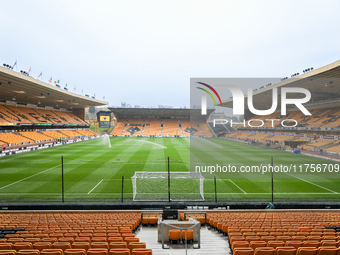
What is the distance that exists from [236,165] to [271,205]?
1243 cm

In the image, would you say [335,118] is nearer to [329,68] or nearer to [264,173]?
[329,68]

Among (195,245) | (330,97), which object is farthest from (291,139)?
(195,245)

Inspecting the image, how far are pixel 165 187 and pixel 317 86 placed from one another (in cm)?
2921

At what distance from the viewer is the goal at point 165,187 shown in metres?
13.3

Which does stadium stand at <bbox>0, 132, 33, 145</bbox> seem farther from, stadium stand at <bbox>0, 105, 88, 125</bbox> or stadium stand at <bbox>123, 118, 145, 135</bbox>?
stadium stand at <bbox>123, 118, 145, 135</bbox>

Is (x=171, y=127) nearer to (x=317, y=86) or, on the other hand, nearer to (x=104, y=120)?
(x=104, y=120)

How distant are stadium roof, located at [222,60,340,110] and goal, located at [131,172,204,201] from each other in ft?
29.2

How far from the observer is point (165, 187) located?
607 inches

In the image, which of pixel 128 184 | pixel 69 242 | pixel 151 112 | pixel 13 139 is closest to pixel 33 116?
pixel 13 139

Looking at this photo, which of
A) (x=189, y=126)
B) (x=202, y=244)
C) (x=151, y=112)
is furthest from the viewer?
(x=189, y=126)

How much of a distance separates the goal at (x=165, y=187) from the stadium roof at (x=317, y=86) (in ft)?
29.2

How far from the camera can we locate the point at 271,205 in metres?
10.3

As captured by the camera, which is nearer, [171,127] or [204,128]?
[204,128]

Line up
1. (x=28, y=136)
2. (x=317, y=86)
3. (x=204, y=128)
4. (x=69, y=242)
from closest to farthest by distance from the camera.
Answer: (x=69, y=242) → (x=317, y=86) → (x=28, y=136) → (x=204, y=128)
